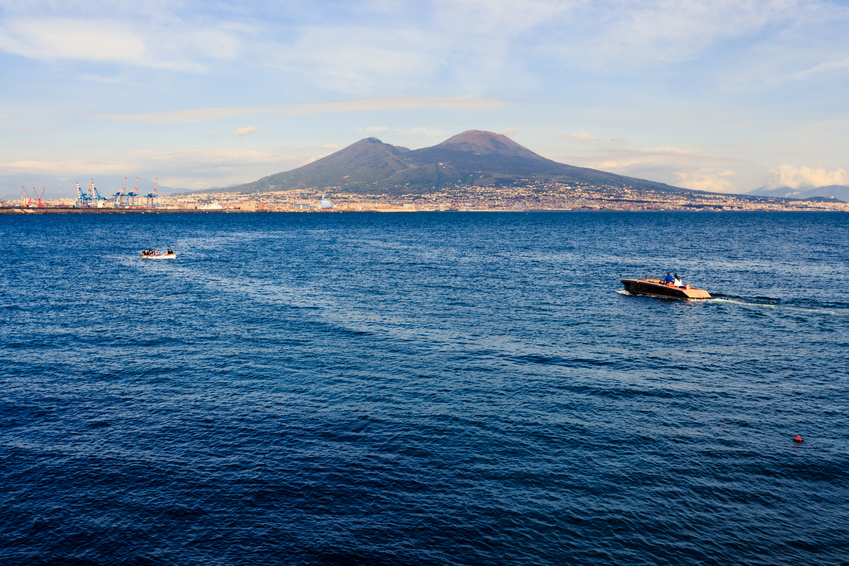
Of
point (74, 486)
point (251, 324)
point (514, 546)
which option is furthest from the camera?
point (251, 324)

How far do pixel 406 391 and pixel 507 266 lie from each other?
65.4 m

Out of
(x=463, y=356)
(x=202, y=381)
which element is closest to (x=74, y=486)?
(x=202, y=381)

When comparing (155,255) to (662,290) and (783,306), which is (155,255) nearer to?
(662,290)

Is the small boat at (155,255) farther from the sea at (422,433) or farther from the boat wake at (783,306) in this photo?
the boat wake at (783,306)

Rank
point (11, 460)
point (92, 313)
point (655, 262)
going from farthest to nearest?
point (655, 262) → point (92, 313) → point (11, 460)

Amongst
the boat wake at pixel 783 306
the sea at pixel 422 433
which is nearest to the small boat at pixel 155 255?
the sea at pixel 422 433

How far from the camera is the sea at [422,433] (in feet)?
62.5

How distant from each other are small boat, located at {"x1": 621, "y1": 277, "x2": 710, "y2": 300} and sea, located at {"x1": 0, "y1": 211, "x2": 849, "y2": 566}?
5.36 meters

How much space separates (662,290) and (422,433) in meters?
48.8

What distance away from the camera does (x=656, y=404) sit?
30.9 meters

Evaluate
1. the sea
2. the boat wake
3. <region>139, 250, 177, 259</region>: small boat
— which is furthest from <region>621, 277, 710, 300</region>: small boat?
<region>139, 250, 177, 259</region>: small boat

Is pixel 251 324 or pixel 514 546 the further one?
pixel 251 324

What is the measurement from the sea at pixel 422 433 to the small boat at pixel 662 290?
5.36 m

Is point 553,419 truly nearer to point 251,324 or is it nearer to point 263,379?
point 263,379
